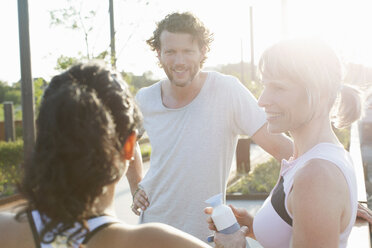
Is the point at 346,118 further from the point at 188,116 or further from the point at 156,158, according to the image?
the point at 156,158

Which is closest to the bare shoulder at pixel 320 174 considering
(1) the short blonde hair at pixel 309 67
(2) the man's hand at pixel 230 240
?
(1) the short blonde hair at pixel 309 67

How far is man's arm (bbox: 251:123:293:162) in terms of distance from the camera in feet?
9.89

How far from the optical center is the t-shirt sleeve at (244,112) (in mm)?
3068

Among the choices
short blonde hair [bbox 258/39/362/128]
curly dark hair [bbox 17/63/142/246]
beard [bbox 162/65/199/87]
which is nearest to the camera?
curly dark hair [bbox 17/63/142/246]

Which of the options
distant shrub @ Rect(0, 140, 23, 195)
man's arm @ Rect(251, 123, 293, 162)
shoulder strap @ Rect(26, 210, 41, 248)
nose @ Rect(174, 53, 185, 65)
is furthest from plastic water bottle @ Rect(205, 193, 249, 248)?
distant shrub @ Rect(0, 140, 23, 195)

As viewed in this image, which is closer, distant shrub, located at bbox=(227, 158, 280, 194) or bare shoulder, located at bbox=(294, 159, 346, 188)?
bare shoulder, located at bbox=(294, 159, 346, 188)

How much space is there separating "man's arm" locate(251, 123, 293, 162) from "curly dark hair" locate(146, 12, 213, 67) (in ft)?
2.33

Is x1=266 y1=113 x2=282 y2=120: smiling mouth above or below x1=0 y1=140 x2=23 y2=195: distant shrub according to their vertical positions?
above

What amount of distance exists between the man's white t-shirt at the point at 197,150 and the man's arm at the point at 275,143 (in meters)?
0.05

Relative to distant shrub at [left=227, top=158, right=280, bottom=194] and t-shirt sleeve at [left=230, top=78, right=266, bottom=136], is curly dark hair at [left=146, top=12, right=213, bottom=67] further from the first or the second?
distant shrub at [left=227, top=158, right=280, bottom=194]

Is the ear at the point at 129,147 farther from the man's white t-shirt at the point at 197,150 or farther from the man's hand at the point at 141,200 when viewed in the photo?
the man's hand at the point at 141,200

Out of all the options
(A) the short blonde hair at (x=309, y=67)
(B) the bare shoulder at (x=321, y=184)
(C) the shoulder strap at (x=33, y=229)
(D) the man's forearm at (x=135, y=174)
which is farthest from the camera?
(D) the man's forearm at (x=135, y=174)

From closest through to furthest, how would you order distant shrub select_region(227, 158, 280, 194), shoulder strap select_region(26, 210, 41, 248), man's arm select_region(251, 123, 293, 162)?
1. shoulder strap select_region(26, 210, 41, 248)
2. man's arm select_region(251, 123, 293, 162)
3. distant shrub select_region(227, 158, 280, 194)

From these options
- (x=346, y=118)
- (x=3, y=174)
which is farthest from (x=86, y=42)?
(x=346, y=118)
